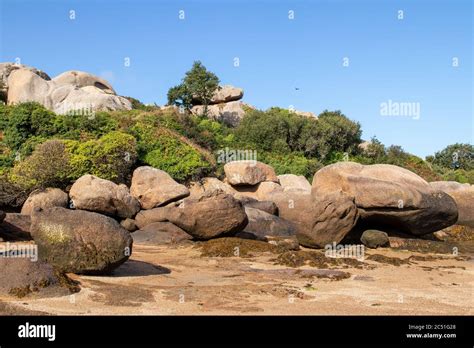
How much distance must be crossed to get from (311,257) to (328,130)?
28.2 meters

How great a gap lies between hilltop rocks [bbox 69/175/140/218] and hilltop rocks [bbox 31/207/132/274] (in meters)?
10.6

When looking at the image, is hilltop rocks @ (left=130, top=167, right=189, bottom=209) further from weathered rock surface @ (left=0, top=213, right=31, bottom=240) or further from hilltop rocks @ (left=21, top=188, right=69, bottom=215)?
weathered rock surface @ (left=0, top=213, right=31, bottom=240)

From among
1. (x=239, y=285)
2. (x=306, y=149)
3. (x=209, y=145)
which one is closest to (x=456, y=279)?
(x=239, y=285)

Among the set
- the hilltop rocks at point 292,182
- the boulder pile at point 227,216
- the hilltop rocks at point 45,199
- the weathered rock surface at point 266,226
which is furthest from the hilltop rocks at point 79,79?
the weathered rock surface at point 266,226

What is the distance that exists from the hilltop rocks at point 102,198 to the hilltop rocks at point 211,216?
433 cm

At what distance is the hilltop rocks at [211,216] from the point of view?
1767 cm

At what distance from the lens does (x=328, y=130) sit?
41656mm

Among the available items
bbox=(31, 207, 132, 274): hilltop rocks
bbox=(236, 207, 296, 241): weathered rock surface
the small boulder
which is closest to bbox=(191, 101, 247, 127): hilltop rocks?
bbox=(236, 207, 296, 241): weathered rock surface

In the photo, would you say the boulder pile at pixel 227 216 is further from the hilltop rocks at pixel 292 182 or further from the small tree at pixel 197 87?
the small tree at pixel 197 87

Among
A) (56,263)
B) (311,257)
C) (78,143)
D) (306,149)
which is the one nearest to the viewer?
(56,263)

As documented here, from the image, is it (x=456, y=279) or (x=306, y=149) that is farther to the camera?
(x=306, y=149)

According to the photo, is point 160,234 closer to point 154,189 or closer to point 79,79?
point 154,189

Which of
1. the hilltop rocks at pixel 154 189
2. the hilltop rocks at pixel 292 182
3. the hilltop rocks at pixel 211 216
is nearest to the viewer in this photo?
the hilltop rocks at pixel 211 216
